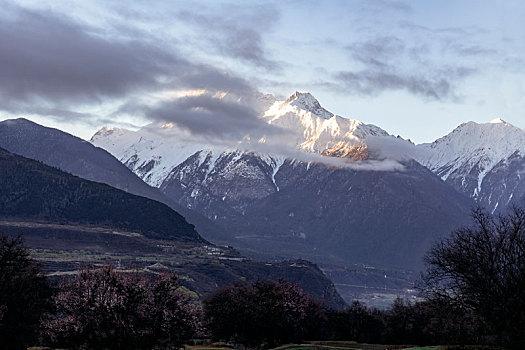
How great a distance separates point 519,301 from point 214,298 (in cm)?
8949

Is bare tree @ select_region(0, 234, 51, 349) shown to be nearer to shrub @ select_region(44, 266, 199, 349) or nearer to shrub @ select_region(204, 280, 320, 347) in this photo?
shrub @ select_region(44, 266, 199, 349)

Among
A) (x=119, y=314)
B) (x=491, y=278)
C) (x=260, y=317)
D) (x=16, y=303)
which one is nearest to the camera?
(x=491, y=278)

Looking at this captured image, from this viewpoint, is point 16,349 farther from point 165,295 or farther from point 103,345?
point 165,295

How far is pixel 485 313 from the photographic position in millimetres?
77312

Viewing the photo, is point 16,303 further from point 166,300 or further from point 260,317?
point 260,317

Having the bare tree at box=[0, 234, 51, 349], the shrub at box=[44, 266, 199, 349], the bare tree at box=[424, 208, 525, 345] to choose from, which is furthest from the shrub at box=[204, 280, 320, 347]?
the bare tree at box=[424, 208, 525, 345]

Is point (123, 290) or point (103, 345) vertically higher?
point (123, 290)

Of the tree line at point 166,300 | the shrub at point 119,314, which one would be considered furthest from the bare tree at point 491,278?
the shrub at point 119,314

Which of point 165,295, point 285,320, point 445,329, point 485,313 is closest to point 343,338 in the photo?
point 285,320

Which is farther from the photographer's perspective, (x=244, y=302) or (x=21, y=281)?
(x=244, y=302)

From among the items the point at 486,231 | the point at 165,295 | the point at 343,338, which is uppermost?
the point at 486,231

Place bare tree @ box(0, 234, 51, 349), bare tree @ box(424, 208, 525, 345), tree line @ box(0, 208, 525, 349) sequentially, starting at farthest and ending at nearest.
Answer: bare tree @ box(0, 234, 51, 349) < tree line @ box(0, 208, 525, 349) < bare tree @ box(424, 208, 525, 345)

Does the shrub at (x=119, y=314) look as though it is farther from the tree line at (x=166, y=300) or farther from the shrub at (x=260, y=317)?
the shrub at (x=260, y=317)

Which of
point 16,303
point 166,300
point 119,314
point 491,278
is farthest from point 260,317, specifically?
point 491,278
